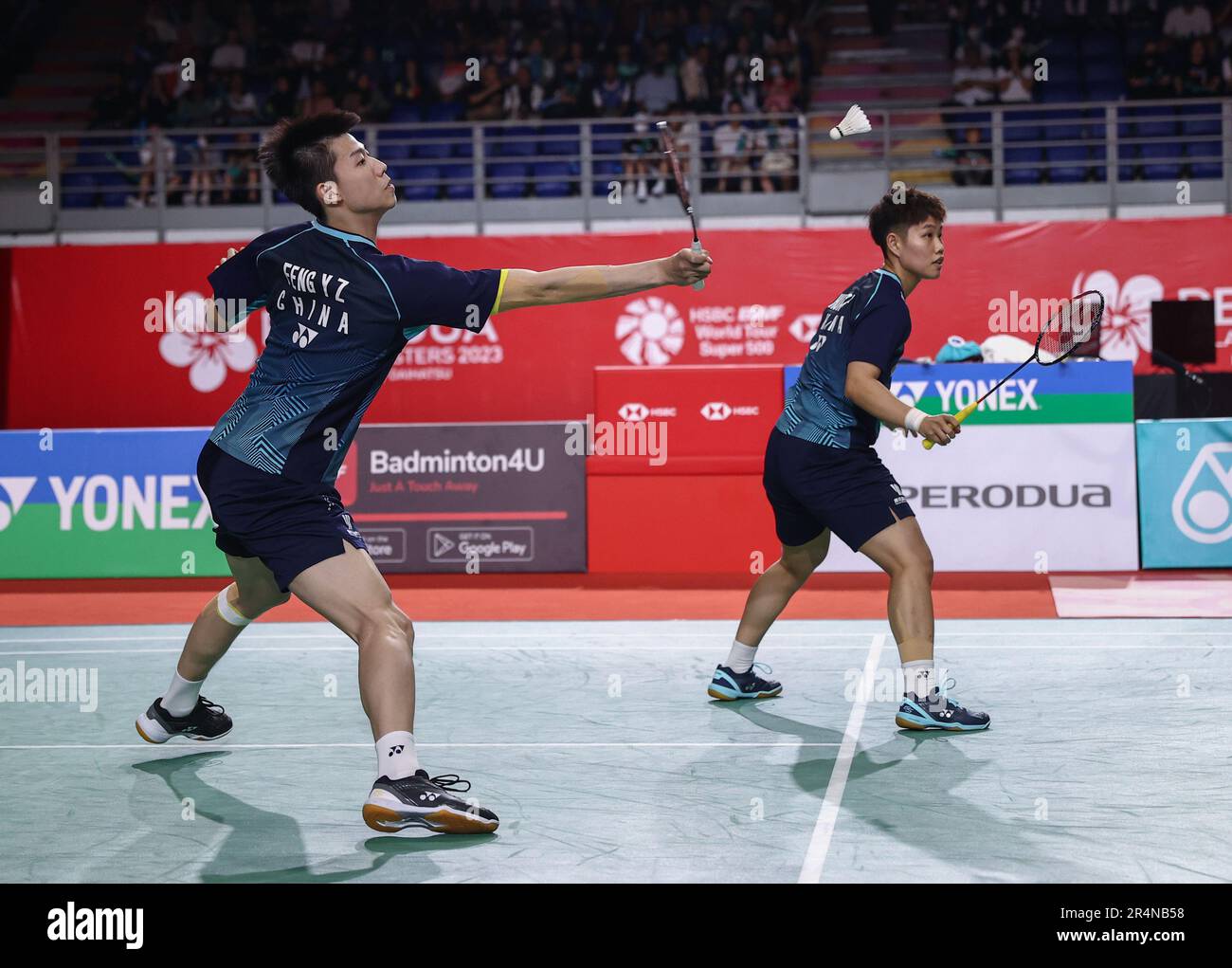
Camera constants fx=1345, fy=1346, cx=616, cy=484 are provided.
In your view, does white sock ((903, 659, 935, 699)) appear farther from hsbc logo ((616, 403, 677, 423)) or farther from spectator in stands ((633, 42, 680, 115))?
spectator in stands ((633, 42, 680, 115))

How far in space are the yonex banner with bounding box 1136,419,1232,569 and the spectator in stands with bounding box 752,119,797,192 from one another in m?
5.69

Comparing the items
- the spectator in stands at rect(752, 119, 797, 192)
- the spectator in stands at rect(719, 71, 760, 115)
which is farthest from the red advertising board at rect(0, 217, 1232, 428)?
the spectator in stands at rect(719, 71, 760, 115)

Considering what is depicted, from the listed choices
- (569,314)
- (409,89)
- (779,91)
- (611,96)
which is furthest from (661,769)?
(409,89)

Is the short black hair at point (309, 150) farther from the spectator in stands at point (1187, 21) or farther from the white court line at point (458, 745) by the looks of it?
the spectator in stands at point (1187, 21)

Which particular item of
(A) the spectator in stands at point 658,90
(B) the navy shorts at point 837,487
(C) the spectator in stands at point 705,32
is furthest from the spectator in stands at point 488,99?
(B) the navy shorts at point 837,487

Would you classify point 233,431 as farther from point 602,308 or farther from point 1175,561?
point 602,308

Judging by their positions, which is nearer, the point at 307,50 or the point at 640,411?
the point at 640,411

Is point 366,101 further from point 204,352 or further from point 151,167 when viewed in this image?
point 204,352

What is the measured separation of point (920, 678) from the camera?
15.6 ft

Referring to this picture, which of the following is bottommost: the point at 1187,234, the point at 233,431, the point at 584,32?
the point at 233,431

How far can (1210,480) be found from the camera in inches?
357

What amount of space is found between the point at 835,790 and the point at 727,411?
5929mm

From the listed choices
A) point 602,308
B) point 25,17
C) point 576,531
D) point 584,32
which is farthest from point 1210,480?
point 25,17

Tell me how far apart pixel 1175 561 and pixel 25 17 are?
1647cm
